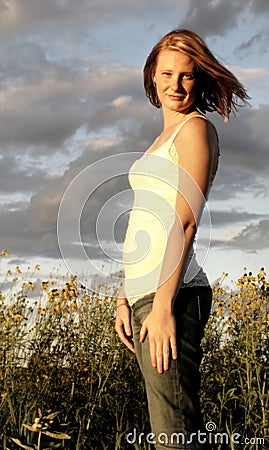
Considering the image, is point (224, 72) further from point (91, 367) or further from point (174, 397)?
point (91, 367)

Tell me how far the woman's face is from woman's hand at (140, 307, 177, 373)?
2.47 feet

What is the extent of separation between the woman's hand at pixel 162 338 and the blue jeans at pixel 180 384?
0.09ft

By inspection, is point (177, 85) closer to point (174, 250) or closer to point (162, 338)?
point (174, 250)

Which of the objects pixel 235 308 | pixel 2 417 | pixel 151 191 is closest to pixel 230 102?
pixel 151 191

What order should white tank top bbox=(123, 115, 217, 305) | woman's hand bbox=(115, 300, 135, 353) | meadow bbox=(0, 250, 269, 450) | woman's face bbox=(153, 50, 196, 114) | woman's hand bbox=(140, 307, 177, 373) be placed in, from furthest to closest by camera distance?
meadow bbox=(0, 250, 269, 450)
woman's hand bbox=(115, 300, 135, 353)
woman's face bbox=(153, 50, 196, 114)
white tank top bbox=(123, 115, 217, 305)
woman's hand bbox=(140, 307, 177, 373)

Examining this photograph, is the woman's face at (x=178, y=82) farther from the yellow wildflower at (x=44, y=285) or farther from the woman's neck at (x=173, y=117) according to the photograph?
the yellow wildflower at (x=44, y=285)

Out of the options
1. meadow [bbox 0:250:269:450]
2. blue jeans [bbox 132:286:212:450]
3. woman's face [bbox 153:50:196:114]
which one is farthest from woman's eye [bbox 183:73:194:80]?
meadow [bbox 0:250:269:450]

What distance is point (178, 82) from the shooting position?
250 centimetres

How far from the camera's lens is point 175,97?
8.20ft

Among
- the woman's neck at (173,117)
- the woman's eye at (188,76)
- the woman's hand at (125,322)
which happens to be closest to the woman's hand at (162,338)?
the woman's hand at (125,322)

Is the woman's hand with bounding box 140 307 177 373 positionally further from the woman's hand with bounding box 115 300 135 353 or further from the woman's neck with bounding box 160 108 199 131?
the woman's neck with bounding box 160 108 199 131

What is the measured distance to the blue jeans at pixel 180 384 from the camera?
220 cm

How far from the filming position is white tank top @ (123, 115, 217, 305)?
230 cm

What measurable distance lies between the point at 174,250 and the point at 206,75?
2.30 ft
